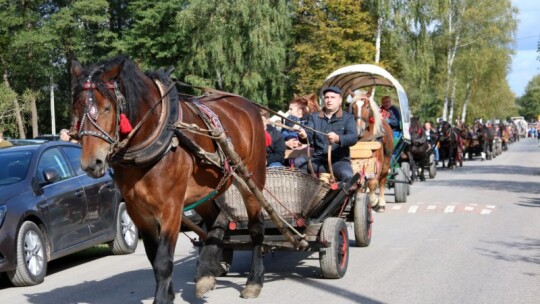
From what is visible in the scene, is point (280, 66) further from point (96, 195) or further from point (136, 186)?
point (136, 186)

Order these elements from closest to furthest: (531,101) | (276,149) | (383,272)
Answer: (383,272), (276,149), (531,101)

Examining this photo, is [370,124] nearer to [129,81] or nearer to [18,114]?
[129,81]

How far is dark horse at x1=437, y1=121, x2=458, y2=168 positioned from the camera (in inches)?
1245

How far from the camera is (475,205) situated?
1638 cm

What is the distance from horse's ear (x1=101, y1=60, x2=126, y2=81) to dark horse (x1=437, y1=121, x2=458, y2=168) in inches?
1035

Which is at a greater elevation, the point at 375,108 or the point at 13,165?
the point at 375,108

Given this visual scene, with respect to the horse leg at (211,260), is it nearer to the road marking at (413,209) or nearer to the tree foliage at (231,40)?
the road marking at (413,209)

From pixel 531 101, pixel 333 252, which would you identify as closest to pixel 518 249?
pixel 333 252

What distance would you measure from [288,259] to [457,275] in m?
2.36

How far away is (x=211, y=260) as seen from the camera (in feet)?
25.2

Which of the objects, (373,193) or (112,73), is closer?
(112,73)

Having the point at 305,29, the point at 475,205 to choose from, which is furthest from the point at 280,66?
the point at 475,205

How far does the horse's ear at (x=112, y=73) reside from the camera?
6.01m

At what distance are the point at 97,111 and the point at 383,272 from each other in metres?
4.27
